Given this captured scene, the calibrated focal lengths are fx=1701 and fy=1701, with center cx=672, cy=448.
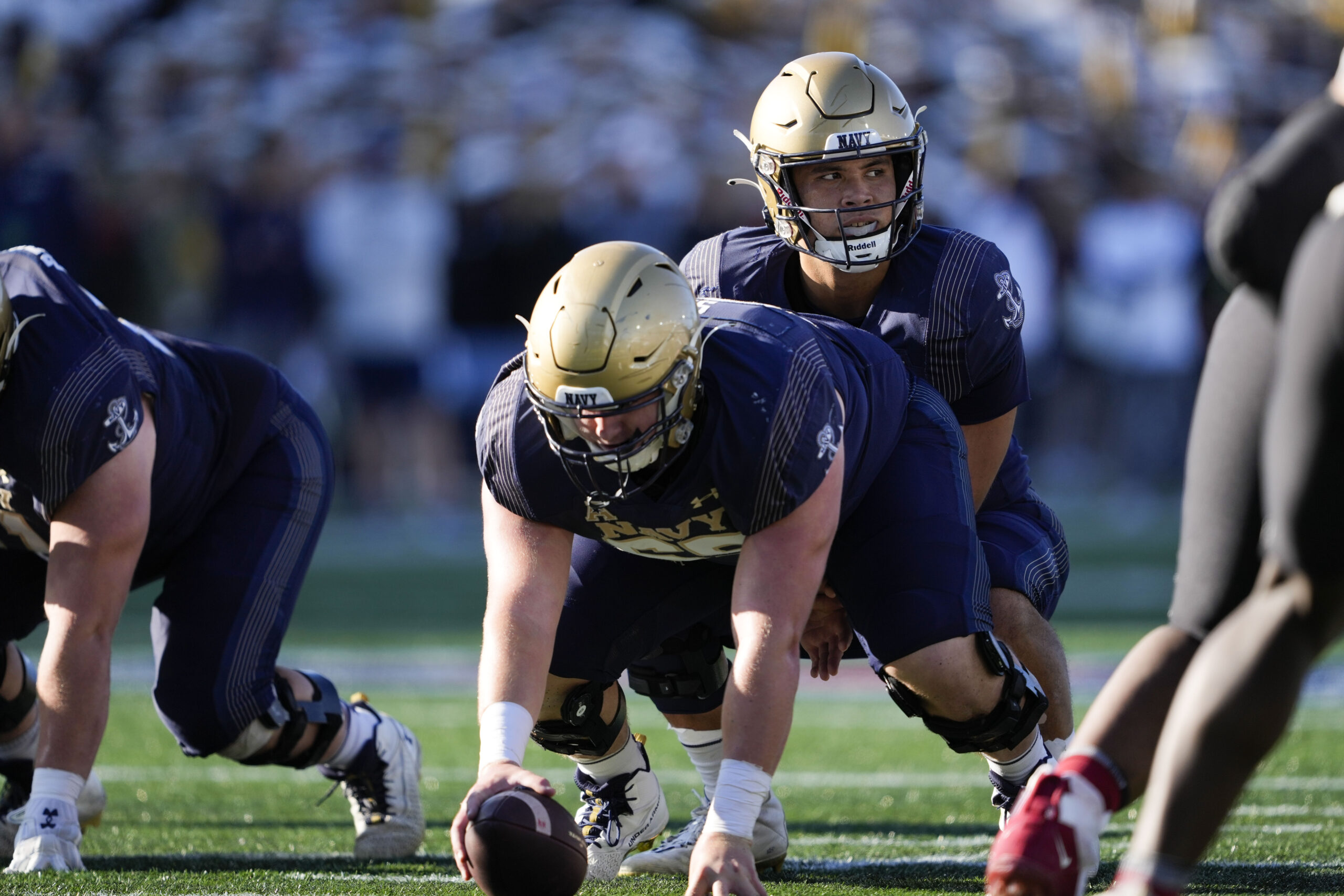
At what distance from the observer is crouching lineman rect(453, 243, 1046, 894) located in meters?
2.81

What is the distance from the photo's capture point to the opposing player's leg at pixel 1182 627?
229cm

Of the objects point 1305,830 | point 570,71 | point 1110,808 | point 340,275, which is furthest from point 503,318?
point 1110,808

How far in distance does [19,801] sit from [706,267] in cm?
208

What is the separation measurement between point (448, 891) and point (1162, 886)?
5.07 ft

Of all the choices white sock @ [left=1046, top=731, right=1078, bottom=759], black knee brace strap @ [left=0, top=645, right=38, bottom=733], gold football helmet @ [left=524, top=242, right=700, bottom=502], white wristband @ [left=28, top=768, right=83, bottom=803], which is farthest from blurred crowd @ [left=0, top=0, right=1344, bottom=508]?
gold football helmet @ [left=524, top=242, right=700, bottom=502]

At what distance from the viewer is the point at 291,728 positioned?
392 cm

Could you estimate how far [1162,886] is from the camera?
6.89 ft

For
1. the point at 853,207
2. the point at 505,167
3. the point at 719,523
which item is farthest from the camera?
the point at 505,167

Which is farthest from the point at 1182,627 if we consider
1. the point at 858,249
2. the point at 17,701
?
the point at 17,701

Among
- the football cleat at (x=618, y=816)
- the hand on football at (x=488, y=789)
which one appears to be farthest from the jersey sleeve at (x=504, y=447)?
the football cleat at (x=618, y=816)

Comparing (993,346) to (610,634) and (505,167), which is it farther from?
(505,167)

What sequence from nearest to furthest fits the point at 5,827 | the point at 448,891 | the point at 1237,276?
1. the point at 1237,276
2. the point at 448,891
3. the point at 5,827

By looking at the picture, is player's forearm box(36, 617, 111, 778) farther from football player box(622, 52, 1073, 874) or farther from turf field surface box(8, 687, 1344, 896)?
football player box(622, 52, 1073, 874)

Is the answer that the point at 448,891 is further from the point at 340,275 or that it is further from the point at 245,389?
the point at 340,275
